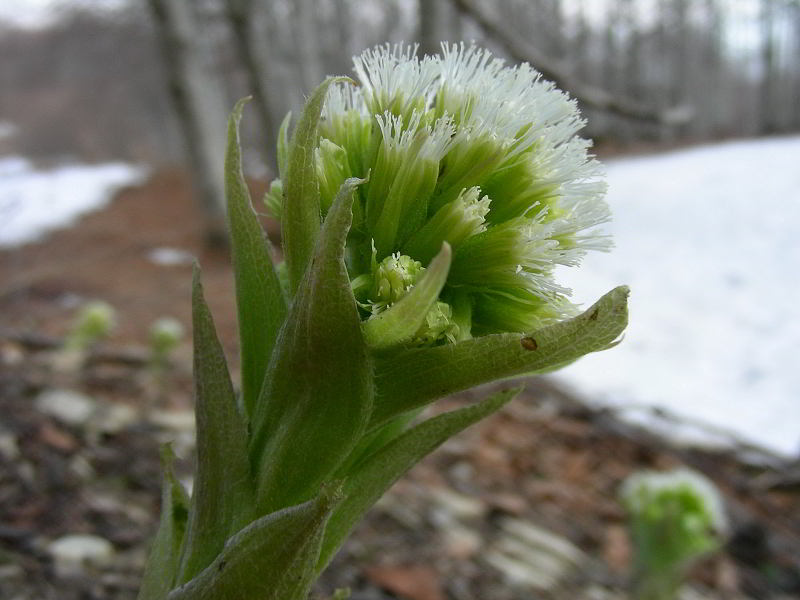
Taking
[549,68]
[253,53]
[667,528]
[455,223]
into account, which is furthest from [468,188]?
[253,53]

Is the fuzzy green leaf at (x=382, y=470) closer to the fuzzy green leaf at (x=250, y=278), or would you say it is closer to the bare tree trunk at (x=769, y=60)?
the fuzzy green leaf at (x=250, y=278)

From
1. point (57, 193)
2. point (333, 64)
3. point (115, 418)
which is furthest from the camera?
point (333, 64)

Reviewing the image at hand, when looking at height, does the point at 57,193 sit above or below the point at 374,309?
below

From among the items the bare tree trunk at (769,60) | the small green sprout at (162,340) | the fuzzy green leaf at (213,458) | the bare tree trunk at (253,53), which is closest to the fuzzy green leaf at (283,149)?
the fuzzy green leaf at (213,458)

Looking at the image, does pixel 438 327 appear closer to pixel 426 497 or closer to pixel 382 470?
pixel 382 470

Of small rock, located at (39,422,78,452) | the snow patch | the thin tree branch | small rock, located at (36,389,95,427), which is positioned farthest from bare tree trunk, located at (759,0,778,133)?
small rock, located at (39,422,78,452)
